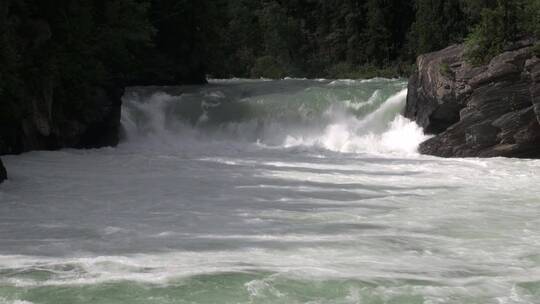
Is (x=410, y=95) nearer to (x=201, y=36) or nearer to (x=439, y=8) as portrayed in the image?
(x=201, y=36)

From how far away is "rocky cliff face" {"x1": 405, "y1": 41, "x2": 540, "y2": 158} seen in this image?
1786 centimetres

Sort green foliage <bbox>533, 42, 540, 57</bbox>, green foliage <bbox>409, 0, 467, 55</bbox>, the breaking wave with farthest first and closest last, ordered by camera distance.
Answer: green foliage <bbox>409, 0, 467, 55</bbox> → the breaking wave → green foliage <bbox>533, 42, 540, 57</bbox>

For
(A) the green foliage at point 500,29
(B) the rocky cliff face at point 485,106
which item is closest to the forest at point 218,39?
(A) the green foliage at point 500,29

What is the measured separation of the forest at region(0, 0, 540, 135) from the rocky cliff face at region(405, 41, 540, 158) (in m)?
0.68

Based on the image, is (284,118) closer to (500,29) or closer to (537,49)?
(500,29)

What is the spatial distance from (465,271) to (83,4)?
14.8 metres

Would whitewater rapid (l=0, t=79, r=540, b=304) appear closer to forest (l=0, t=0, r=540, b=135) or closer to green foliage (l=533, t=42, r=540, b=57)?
forest (l=0, t=0, r=540, b=135)

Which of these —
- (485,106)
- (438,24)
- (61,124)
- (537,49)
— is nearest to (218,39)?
(438,24)

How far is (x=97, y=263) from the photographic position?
7.44 m

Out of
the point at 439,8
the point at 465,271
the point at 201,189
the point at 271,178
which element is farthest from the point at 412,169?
the point at 439,8

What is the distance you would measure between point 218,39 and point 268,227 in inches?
1210

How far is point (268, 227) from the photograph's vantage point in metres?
9.58

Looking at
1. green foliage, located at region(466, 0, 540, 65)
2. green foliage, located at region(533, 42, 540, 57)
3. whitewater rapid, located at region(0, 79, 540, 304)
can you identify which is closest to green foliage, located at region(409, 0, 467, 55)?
green foliage, located at region(466, 0, 540, 65)

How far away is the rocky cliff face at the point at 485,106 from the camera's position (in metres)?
17.9
